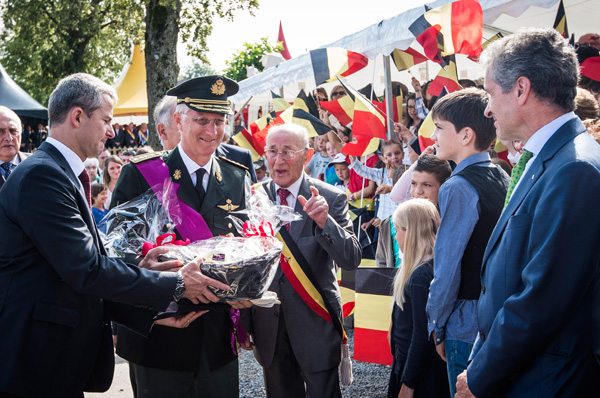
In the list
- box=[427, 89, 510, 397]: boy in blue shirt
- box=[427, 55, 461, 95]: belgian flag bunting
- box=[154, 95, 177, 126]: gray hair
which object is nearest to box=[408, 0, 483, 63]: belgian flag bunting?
box=[427, 55, 461, 95]: belgian flag bunting

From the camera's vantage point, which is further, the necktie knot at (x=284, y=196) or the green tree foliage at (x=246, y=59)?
the green tree foliage at (x=246, y=59)

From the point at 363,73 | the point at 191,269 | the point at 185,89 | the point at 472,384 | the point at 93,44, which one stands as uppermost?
the point at 93,44

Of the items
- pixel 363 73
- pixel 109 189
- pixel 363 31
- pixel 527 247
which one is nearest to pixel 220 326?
pixel 527 247

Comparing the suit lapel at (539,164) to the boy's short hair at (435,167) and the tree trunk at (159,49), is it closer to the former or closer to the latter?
the boy's short hair at (435,167)

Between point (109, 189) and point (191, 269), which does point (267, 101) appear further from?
point (191, 269)

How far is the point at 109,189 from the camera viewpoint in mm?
7703

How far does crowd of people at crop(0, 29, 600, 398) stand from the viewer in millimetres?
1807

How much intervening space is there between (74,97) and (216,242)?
Result: 0.91 metres

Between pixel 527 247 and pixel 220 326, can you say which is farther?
pixel 220 326

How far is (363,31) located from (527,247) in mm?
5079

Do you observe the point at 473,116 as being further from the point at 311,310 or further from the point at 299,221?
the point at 311,310

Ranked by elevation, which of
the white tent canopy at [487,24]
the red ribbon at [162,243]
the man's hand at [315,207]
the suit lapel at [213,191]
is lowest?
the red ribbon at [162,243]

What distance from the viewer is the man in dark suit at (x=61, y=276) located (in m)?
2.26

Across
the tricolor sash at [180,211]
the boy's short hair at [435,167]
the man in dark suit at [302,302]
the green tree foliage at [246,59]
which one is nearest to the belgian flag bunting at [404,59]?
the boy's short hair at [435,167]
